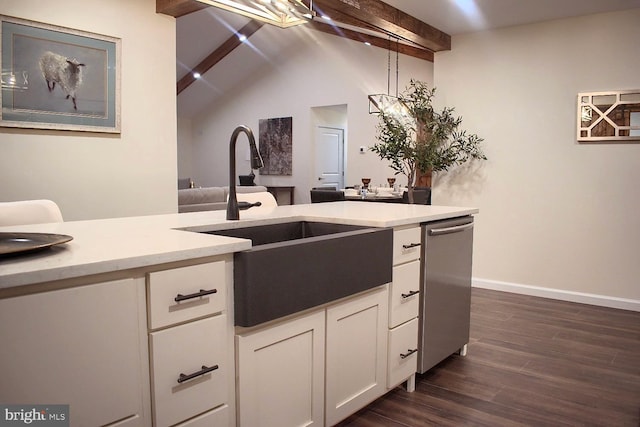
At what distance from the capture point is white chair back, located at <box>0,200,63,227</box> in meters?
2.09

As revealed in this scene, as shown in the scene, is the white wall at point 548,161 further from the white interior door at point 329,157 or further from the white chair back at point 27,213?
the white interior door at point 329,157

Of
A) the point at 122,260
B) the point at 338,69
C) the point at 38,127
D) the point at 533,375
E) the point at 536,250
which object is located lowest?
the point at 533,375

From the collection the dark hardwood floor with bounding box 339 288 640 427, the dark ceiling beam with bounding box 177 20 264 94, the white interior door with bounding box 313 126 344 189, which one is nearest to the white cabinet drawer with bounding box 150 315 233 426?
the dark hardwood floor with bounding box 339 288 640 427

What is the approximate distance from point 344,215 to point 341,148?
7700mm

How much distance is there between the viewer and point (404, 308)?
2455mm

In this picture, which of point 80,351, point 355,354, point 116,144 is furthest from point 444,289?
point 116,144

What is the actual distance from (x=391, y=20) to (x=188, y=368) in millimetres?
3599

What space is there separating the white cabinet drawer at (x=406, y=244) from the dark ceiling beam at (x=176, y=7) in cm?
253

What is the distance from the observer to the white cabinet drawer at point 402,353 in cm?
238

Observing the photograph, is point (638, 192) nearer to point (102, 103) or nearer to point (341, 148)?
point (102, 103)

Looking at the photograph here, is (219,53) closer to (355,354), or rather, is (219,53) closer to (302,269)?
(355,354)

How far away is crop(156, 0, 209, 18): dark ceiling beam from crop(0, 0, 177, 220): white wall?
74 mm

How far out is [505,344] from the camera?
3.28 m

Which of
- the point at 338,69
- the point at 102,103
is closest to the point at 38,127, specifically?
the point at 102,103
